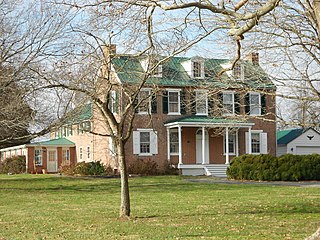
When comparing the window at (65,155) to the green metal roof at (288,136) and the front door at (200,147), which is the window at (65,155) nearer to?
the front door at (200,147)

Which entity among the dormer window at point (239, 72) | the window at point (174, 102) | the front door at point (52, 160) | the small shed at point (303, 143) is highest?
the window at point (174, 102)

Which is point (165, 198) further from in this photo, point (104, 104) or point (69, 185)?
point (69, 185)

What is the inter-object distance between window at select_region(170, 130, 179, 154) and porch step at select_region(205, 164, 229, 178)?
234 centimetres

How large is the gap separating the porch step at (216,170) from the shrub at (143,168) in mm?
3509

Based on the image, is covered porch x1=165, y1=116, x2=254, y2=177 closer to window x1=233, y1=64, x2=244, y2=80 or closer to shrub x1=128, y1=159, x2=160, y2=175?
shrub x1=128, y1=159, x2=160, y2=175

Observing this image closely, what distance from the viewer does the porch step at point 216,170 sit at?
128 ft

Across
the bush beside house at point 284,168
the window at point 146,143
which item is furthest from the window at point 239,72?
the window at point 146,143

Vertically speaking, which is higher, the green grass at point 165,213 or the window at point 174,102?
the window at point 174,102

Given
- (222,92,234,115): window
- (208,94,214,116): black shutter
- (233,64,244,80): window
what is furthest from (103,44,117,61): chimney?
(222,92,234,115): window

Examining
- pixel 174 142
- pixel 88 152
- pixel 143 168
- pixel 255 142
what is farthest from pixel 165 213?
pixel 88 152

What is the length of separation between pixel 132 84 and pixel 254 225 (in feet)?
15.9

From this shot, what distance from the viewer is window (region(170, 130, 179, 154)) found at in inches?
1574

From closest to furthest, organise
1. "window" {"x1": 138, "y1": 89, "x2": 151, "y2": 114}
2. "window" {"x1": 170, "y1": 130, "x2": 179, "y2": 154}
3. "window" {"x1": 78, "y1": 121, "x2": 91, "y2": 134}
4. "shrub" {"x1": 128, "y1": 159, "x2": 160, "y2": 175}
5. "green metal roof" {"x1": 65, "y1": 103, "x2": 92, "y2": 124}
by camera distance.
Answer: "window" {"x1": 138, "y1": 89, "x2": 151, "y2": 114} → "window" {"x1": 78, "y1": 121, "x2": 91, "y2": 134} → "green metal roof" {"x1": 65, "y1": 103, "x2": 92, "y2": 124} → "shrub" {"x1": 128, "y1": 159, "x2": 160, "y2": 175} → "window" {"x1": 170, "y1": 130, "x2": 179, "y2": 154}

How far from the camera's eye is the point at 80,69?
1404cm
